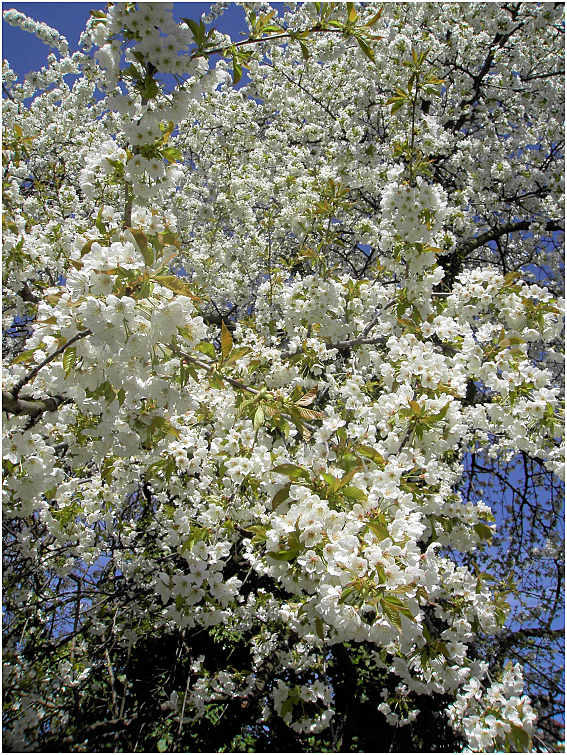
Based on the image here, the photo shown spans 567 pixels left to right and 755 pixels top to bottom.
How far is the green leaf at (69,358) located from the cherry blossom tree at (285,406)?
1.0 inches

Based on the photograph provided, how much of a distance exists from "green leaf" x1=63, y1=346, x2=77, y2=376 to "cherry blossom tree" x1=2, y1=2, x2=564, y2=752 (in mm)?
26

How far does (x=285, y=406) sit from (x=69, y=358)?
94 centimetres

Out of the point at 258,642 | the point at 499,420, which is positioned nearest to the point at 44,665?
the point at 258,642

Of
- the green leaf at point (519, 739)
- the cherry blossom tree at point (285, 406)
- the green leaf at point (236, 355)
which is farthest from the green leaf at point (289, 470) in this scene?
the green leaf at point (519, 739)

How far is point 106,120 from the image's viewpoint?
218 inches

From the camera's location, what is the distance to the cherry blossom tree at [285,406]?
6.44 feet

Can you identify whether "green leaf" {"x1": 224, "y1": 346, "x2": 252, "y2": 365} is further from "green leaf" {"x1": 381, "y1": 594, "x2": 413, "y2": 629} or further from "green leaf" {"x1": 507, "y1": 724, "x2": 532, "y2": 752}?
"green leaf" {"x1": 507, "y1": 724, "x2": 532, "y2": 752}

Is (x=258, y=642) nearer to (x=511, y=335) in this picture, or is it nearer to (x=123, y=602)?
(x=123, y=602)

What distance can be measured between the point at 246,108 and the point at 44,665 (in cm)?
749

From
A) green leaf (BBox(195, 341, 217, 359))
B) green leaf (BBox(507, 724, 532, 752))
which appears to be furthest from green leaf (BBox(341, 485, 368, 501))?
green leaf (BBox(507, 724, 532, 752))

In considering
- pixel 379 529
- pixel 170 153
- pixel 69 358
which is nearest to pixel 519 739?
pixel 379 529

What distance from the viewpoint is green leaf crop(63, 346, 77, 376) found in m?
1.84

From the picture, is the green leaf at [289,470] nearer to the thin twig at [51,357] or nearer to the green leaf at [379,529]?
the green leaf at [379,529]

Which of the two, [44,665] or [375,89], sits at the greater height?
[375,89]
